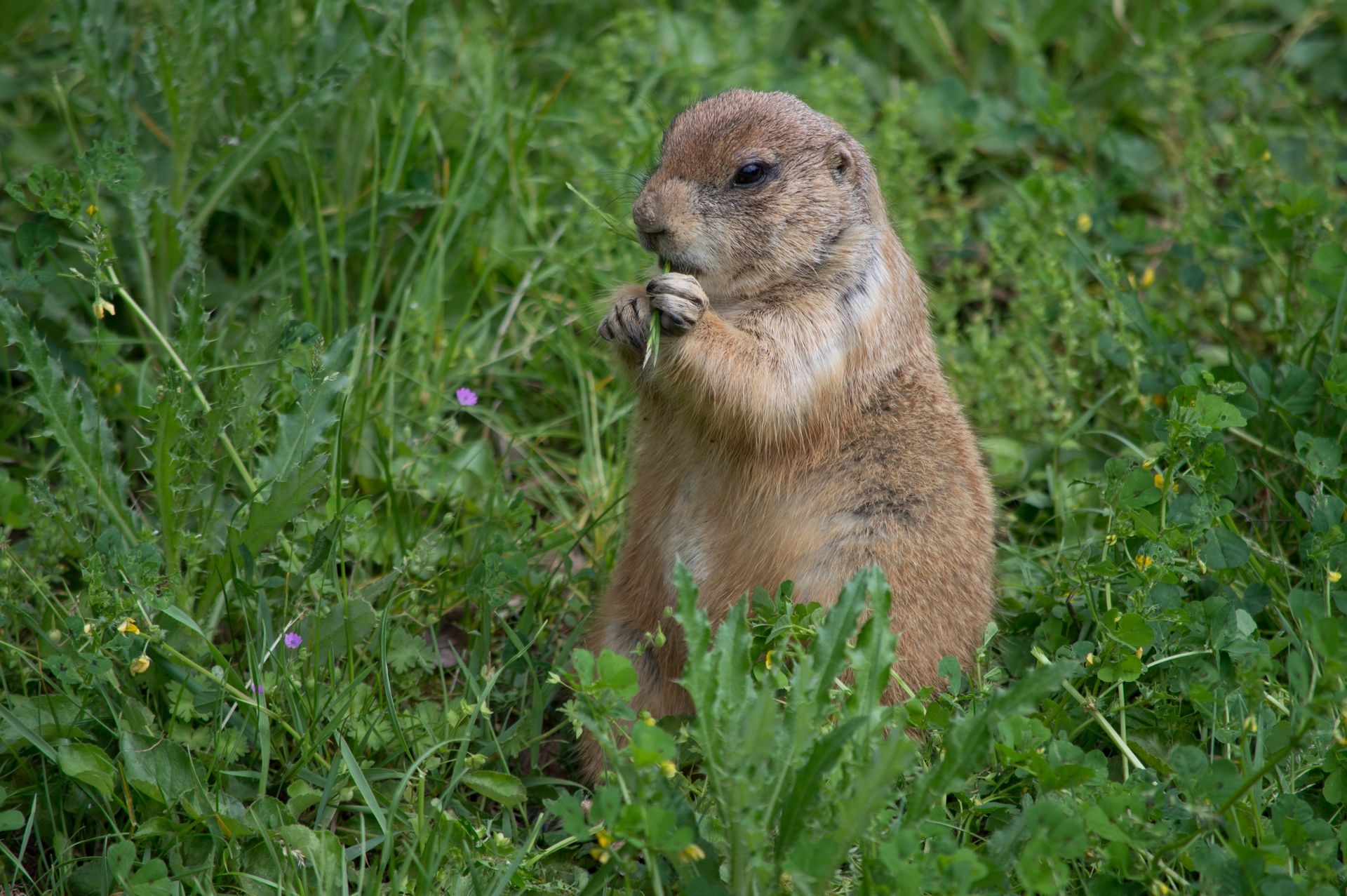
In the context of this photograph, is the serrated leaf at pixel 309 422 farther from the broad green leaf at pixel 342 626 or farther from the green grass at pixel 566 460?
the broad green leaf at pixel 342 626

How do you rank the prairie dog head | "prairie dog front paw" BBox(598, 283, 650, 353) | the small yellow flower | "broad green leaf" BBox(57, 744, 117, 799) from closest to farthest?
the small yellow flower → "broad green leaf" BBox(57, 744, 117, 799) → "prairie dog front paw" BBox(598, 283, 650, 353) → the prairie dog head

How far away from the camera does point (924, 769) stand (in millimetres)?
3314

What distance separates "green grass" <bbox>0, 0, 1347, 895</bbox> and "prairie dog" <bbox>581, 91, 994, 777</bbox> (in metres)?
0.27

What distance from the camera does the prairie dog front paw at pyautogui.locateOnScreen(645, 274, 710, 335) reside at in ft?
12.1

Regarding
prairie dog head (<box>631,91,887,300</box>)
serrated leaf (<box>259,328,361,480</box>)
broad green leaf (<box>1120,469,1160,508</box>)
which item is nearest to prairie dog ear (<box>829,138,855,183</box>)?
prairie dog head (<box>631,91,887,300</box>)

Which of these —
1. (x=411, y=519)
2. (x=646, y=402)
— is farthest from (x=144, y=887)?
(x=646, y=402)

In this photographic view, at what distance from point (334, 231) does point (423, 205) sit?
0.41m

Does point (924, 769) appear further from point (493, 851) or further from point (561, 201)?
point (561, 201)

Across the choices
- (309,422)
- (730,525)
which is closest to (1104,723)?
(730,525)

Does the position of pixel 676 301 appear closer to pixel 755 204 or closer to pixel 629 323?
pixel 629 323

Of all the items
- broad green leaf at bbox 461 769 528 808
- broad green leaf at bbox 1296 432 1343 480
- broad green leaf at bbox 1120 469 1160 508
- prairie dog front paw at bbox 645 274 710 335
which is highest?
prairie dog front paw at bbox 645 274 710 335

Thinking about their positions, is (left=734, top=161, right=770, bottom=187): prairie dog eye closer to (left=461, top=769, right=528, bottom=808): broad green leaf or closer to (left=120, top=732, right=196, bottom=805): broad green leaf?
(left=461, top=769, right=528, bottom=808): broad green leaf

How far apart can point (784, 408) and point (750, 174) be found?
0.73m

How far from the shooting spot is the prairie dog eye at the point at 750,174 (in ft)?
13.0
